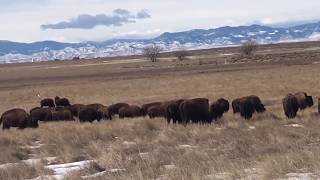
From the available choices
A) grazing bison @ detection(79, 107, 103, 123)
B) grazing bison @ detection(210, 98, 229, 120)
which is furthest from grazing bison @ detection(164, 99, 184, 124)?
grazing bison @ detection(79, 107, 103, 123)

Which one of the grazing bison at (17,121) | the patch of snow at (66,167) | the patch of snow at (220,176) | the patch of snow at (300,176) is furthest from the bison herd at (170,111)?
the patch of snow at (300,176)

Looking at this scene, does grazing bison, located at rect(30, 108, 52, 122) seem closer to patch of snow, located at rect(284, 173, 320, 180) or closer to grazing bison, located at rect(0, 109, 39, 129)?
grazing bison, located at rect(0, 109, 39, 129)

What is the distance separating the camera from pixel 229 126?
67.6ft

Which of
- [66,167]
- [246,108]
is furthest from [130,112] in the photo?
[66,167]

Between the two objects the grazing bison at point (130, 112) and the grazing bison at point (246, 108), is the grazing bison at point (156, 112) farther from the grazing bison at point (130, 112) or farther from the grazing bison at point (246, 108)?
the grazing bison at point (246, 108)

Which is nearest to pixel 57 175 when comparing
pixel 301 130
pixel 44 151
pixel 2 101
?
pixel 44 151

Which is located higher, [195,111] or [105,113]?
[195,111]

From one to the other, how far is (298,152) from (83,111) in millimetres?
18220

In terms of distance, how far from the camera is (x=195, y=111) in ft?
76.9

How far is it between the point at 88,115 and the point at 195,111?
7172mm

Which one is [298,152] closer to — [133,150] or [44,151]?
[133,150]

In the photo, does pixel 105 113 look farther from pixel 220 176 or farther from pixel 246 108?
pixel 220 176

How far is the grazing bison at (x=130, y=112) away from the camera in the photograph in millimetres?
29127

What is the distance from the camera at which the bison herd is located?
930 inches
